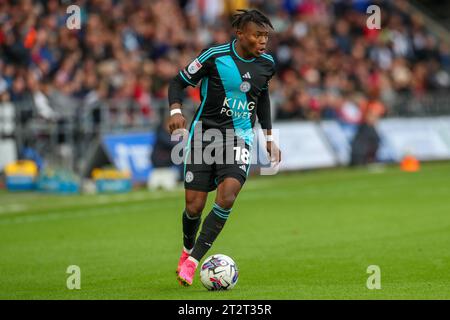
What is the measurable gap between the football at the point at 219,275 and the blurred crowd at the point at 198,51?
13542mm

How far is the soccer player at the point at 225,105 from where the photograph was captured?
995cm

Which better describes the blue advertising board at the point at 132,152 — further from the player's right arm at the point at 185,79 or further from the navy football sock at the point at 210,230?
the navy football sock at the point at 210,230

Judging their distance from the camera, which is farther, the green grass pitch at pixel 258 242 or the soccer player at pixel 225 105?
the soccer player at pixel 225 105

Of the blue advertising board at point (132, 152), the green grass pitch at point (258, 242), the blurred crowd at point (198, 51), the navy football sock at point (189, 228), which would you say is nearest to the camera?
the green grass pitch at point (258, 242)

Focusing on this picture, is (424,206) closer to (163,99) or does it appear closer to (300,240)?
(300,240)

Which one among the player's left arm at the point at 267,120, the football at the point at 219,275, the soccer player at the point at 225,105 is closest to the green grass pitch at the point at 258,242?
the football at the point at 219,275

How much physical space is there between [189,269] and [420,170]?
1798 centimetres

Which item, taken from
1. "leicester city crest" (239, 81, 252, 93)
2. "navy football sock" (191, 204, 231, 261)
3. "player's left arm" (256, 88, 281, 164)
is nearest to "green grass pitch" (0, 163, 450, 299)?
"navy football sock" (191, 204, 231, 261)

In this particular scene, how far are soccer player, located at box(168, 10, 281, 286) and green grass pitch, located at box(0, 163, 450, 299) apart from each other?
896mm

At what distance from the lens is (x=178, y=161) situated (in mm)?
23078

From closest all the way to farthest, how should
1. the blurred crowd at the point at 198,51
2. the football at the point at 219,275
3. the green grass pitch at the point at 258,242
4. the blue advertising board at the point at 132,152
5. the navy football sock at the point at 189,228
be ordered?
the football at the point at 219,275
the green grass pitch at the point at 258,242
the navy football sock at the point at 189,228
the blue advertising board at the point at 132,152
the blurred crowd at the point at 198,51

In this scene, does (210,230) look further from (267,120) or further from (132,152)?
(132,152)

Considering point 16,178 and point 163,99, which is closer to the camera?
point 16,178
